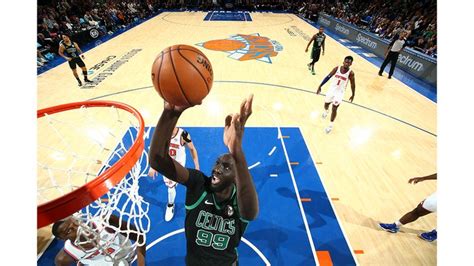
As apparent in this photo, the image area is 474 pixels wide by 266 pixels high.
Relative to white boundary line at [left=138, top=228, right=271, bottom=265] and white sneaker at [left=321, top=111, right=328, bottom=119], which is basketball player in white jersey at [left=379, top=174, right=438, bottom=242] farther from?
white sneaker at [left=321, top=111, right=328, bottom=119]

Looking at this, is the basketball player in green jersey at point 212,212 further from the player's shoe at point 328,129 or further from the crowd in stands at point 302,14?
the crowd in stands at point 302,14

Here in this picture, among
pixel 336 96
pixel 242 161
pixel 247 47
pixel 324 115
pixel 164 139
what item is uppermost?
pixel 242 161

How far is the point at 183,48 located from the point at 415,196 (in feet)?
15.4

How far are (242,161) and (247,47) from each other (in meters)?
12.5

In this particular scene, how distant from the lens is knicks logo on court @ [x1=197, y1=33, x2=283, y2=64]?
463 inches

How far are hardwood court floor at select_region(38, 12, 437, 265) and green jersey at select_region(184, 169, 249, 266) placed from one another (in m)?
2.36

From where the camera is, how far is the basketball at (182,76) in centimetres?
183

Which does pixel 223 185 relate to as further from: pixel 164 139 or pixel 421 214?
pixel 421 214

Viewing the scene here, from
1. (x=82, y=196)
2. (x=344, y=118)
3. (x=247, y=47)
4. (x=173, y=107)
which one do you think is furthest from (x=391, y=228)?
(x=247, y=47)

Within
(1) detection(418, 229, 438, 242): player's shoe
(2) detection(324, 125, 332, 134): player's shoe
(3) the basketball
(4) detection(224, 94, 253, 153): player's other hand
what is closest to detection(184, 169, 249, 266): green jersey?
(3) the basketball

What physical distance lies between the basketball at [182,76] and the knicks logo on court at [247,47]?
9.47 m

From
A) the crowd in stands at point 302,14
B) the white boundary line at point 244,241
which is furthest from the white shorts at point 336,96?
the crowd in stands at point 302,14

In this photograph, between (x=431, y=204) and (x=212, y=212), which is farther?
(x=431, y=204)

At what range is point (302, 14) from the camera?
23703 mm
